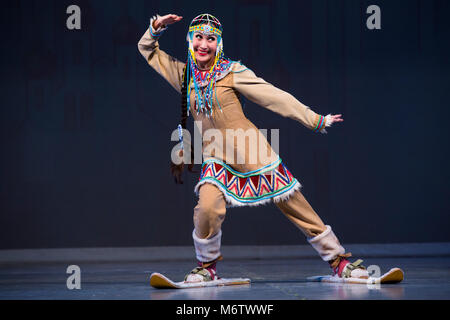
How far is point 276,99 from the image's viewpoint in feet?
8.77

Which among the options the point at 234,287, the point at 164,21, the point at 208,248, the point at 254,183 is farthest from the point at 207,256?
the point at 164,21

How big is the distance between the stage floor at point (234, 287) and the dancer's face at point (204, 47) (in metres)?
0.97

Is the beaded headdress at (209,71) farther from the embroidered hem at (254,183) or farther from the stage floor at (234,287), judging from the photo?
the stage floor at (234,287)

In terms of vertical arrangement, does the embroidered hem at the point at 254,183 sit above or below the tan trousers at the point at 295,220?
above

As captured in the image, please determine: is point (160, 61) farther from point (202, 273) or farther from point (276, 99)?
point (202, 273)

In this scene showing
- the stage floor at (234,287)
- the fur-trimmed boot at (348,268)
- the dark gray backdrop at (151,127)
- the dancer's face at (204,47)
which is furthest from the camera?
the dark gray backdrop at (151,127)

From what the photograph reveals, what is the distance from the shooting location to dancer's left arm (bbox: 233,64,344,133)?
8.59 feet

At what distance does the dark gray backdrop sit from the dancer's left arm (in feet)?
7.13

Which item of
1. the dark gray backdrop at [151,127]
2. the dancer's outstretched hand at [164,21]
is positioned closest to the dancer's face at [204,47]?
the dancer's outstretched hand at [164,21]

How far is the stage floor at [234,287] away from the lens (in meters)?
2.23

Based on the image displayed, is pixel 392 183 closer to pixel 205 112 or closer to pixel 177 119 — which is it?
pixel 177 119

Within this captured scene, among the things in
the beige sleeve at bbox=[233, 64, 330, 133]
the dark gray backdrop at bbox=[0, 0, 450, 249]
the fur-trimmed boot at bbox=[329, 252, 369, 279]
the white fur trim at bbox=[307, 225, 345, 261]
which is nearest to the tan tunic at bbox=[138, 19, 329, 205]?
the beige sleeve at bbox=[233, 64, 330, 133]

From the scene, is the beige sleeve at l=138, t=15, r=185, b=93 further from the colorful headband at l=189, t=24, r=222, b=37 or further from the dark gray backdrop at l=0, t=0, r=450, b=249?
the dark gray backdrop at l=0, t=0, r=450, b=249

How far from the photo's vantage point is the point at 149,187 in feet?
16.1
